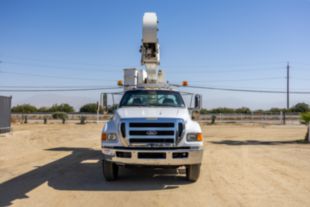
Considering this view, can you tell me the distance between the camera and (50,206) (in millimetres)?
5398

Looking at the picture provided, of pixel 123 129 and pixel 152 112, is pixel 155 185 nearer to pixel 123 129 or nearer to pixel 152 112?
pixel 123 129

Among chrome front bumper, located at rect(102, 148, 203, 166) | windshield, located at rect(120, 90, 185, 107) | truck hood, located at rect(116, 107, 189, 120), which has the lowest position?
chrome front bumper, located at rect(102, 148, 203, 166)

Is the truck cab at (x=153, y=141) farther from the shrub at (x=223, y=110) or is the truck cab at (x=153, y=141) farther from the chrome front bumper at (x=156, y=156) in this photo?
the shrub at (x=223, y=110)

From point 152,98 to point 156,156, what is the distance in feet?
7.14

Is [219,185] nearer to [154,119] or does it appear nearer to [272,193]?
[272,193]

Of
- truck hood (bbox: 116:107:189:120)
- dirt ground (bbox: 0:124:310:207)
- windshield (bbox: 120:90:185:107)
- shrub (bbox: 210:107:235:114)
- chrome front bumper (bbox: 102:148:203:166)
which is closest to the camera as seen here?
dirt ground (bbox: 0:124:310:207)

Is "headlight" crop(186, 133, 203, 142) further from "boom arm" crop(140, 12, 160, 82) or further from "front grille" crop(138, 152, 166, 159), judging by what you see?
"boom arm" crop(140, 12, 160, 82)

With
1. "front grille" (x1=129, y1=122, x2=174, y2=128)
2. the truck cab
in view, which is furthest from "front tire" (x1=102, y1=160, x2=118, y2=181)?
"front grille" (x1=129, y1=122, x2=174, y2=128)

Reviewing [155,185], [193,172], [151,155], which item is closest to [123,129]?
[151,155]

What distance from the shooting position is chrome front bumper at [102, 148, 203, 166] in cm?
654

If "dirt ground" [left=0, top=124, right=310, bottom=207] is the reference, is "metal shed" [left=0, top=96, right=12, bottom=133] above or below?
above

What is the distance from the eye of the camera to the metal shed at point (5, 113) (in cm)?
1800

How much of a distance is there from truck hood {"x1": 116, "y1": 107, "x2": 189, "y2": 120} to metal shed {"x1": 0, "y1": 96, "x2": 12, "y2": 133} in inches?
504

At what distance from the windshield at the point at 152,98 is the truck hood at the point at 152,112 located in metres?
0.47
